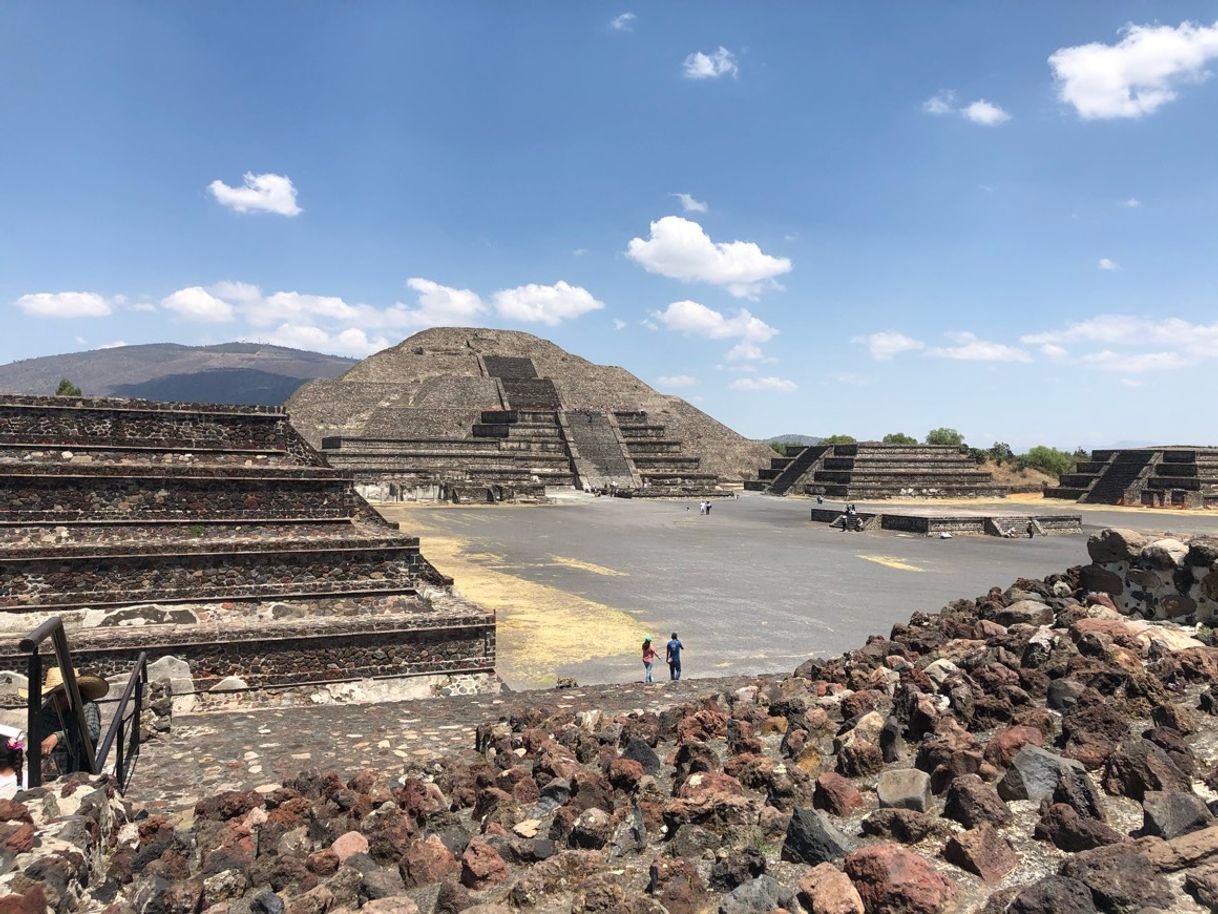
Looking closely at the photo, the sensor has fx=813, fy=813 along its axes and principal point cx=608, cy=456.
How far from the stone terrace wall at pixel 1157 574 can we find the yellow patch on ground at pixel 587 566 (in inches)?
369

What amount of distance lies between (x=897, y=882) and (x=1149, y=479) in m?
42.3

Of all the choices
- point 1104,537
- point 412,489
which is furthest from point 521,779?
point 412,489

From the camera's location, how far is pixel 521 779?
425 cm

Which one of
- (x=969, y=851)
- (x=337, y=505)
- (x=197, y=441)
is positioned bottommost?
(x=969, y=851)

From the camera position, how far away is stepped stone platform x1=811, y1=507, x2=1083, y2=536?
23.6 metres

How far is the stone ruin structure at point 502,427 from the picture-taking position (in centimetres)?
3634

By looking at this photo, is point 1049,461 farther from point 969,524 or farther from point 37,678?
point 37,678

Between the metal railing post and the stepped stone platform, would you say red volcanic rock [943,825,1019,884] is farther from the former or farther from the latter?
the stepped stone platform

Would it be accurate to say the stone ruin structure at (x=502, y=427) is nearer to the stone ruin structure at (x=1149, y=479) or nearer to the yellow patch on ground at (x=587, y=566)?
the yellow patch on ground at (x=587, y=566)

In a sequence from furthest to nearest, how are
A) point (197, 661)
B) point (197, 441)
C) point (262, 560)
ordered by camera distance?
point (197, 441), point (262, 560), point (197, 661)

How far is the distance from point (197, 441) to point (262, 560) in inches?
91.2

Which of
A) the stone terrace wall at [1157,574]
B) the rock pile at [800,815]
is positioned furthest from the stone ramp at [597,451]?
the rock pile at [800,815]

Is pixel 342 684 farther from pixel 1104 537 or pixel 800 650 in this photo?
pixel 1104 537

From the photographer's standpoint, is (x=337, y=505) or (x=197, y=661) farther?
(x=337, y=505)
